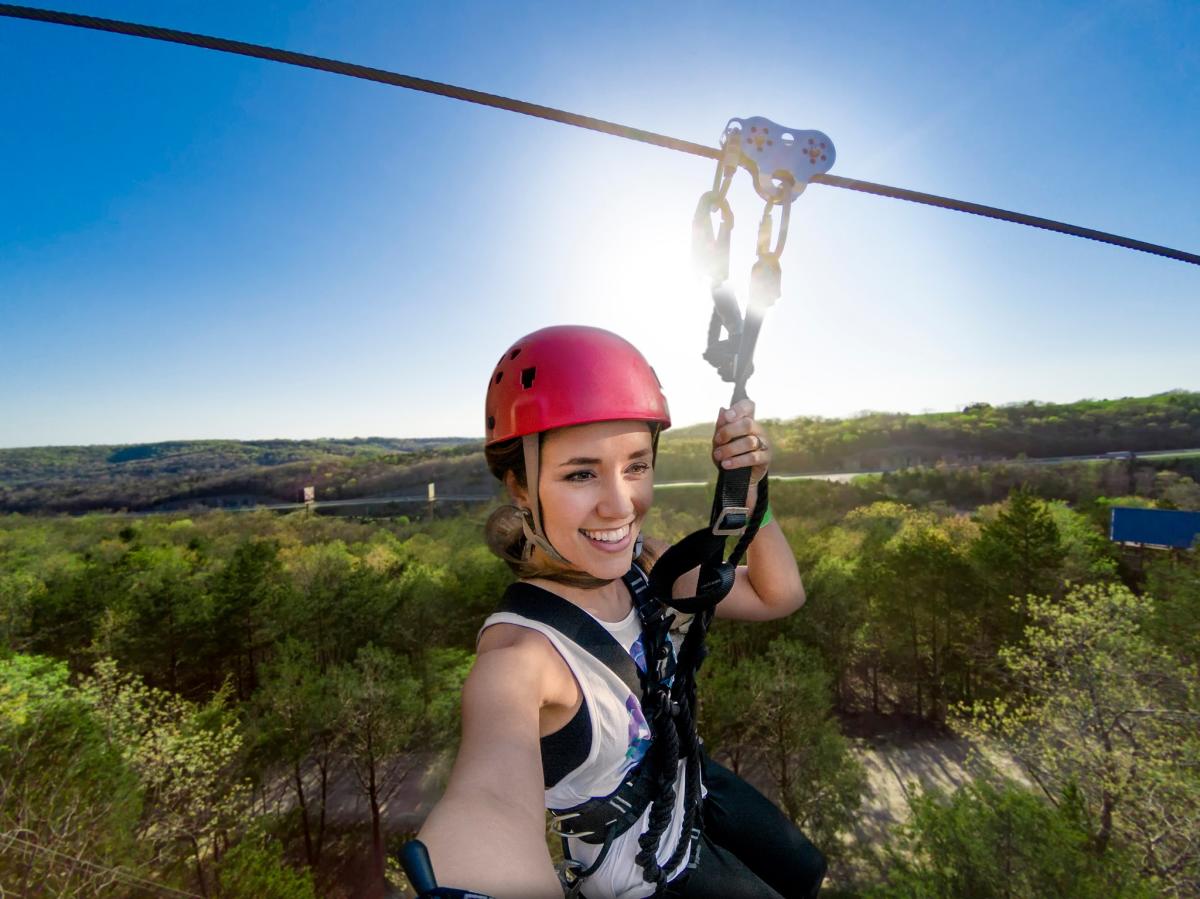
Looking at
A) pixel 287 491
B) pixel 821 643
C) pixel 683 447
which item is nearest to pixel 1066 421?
pixel 683 447

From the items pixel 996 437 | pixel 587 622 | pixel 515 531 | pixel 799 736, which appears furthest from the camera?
pixel 996 437

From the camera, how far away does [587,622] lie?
6.66ft

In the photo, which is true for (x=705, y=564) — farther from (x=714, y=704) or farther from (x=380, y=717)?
(x=380, y=717)

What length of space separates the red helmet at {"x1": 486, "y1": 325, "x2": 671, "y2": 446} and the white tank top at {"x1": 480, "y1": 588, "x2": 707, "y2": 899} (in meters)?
0.79

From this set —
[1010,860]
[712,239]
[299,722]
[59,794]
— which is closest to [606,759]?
[712,239]

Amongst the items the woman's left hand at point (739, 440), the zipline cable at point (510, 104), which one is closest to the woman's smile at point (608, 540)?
the woman's left hand at point (739, 440)

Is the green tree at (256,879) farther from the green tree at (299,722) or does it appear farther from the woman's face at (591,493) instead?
the woman's face at (591,493)

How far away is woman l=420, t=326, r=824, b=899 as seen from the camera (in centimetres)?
182

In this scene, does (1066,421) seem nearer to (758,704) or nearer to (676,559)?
(758,704)

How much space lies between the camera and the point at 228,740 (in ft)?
62.1

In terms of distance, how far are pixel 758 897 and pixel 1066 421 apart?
110437 mm

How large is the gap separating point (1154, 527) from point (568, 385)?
43966 millimetres

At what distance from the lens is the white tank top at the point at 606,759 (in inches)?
74.7

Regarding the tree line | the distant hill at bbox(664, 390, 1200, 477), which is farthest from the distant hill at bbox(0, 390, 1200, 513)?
the tree line
